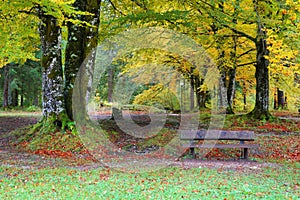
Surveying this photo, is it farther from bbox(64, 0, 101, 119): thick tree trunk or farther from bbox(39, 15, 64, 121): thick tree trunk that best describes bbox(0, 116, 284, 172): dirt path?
bbox(64, 0, 101, 119): thick tree trunk

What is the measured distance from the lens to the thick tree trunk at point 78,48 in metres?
10.9

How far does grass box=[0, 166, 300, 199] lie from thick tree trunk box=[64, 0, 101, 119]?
4413mm

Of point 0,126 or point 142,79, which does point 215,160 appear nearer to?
point 0,126

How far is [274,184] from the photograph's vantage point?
19.3 ft

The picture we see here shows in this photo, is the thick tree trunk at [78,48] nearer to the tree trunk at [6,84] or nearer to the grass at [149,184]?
the grass at [149,184]

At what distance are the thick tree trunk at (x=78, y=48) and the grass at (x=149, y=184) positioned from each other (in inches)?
174

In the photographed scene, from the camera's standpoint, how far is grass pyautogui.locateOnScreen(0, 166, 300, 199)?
5.06 m

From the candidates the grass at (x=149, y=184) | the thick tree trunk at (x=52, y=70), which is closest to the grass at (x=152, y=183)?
the grass at (x=149, y=184)

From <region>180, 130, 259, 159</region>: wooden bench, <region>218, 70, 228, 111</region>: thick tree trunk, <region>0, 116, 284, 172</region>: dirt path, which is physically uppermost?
<region>218, 70, 228, 111</region>: thick tree trunk

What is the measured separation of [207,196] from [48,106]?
7.19 m

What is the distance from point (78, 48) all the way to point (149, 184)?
21.9ft

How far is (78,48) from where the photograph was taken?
11.0 m

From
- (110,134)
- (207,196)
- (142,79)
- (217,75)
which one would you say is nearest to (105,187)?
(207,196)

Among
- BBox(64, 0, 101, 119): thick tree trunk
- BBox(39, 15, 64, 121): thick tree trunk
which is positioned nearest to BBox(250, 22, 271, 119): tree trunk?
BBox(64, 0, 101, 119): thick tree trunk
